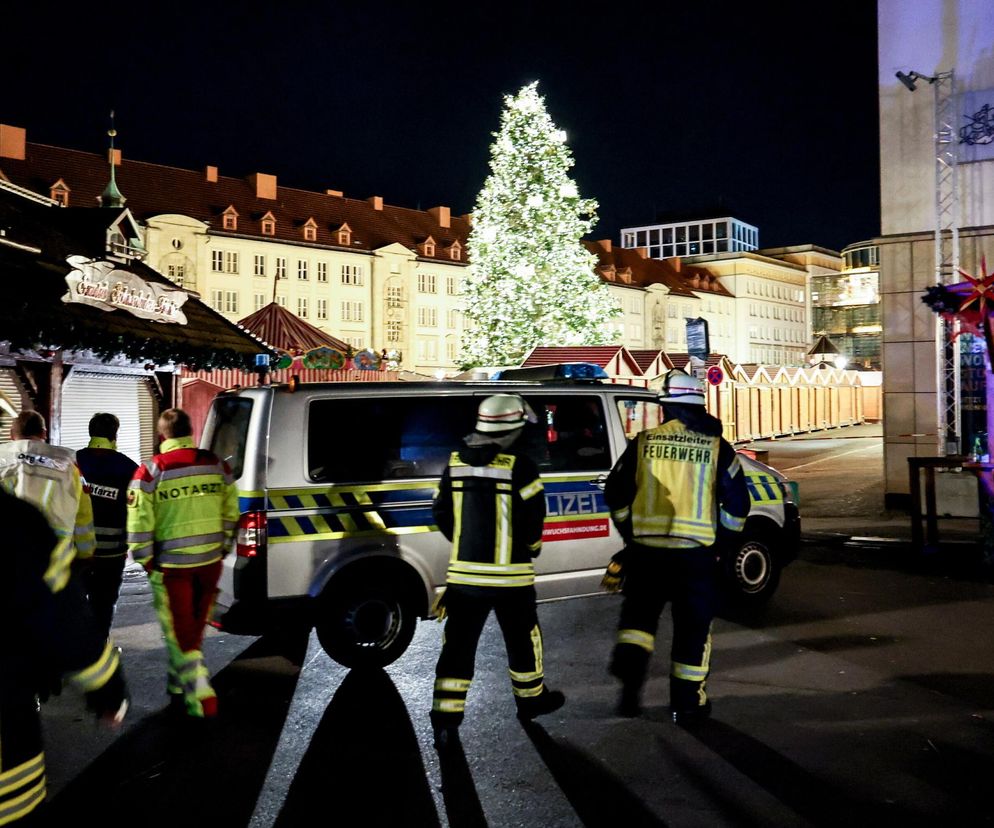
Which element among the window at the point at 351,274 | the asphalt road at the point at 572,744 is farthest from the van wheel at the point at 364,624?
the window at the point at 351,274

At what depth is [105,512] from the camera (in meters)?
6.53

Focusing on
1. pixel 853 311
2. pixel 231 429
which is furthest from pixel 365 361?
pixel 853 311

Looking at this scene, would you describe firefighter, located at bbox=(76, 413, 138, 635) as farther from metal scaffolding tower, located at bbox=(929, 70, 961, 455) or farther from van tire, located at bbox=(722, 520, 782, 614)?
metal scaffolding tower, located at bbox=(929, 70, 961, 455)

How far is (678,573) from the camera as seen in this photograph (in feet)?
17.3

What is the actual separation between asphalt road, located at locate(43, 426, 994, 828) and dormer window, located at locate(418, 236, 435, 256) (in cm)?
5872

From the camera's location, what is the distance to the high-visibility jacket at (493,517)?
4.98m

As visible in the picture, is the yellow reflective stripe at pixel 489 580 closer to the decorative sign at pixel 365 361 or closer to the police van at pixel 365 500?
the police van at pixel 365 500

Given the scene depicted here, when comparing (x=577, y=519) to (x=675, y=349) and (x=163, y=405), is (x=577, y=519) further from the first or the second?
(x=675, y=349)

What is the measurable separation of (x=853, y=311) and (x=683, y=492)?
8474 cm

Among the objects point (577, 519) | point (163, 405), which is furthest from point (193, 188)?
point (577, 519)

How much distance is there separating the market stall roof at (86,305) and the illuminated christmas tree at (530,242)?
14.0 metres

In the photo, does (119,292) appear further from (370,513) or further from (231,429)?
(370,513)

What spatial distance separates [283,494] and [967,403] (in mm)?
12433

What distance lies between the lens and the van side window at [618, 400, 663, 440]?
7.78m
